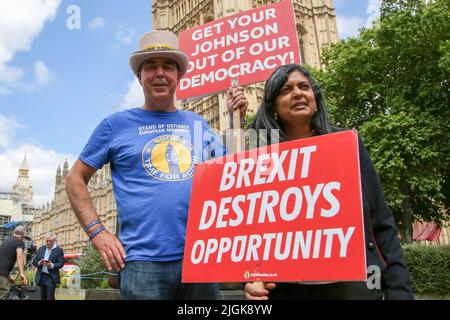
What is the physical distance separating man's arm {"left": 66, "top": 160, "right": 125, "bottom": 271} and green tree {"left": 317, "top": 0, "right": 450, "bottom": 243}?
12957 millimetres

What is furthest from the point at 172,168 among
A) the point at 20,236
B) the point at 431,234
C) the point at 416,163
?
the point at 431,234

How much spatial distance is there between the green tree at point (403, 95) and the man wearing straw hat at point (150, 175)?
12.6 meters

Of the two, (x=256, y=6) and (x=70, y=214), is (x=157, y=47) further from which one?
(x=70, y=214)

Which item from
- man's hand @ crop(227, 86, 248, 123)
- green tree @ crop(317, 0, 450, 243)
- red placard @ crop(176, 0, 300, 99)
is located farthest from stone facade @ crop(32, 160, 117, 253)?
man's hand @ crop(227, 86, 248, 123)

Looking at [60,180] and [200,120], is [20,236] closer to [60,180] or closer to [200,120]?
[200,120]

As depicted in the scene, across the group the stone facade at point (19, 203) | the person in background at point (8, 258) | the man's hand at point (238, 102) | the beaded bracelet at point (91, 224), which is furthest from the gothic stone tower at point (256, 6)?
the stone facade at point (19, 203)

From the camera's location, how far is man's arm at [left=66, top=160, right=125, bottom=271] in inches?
76.6

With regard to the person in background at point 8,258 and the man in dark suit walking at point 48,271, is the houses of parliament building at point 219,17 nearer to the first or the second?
the man in dark suit walking at point 48,271

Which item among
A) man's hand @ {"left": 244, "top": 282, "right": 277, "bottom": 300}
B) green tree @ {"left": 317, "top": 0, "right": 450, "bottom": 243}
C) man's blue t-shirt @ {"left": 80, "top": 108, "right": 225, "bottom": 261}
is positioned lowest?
man's hand @ {"left": 244, "top": 282, "right": 277, "bottom": 300}

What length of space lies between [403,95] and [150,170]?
1500cm

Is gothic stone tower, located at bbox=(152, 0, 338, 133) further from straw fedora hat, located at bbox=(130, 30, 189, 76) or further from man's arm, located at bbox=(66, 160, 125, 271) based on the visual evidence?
man's arm, located at bbox=(66, 160, 125, 271)

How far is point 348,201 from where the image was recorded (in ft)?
5.35

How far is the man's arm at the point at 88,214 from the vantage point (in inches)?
76.6

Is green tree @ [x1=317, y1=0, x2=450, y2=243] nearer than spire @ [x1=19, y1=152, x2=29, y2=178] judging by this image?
Yes
